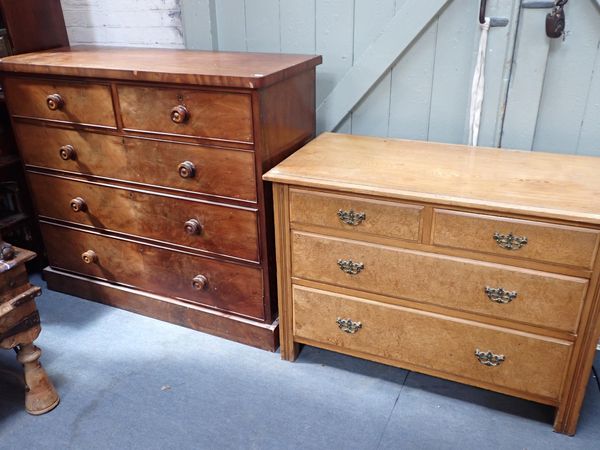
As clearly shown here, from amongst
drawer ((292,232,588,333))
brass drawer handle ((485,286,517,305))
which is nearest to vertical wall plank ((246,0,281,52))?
drawer ((292,232,588,333))

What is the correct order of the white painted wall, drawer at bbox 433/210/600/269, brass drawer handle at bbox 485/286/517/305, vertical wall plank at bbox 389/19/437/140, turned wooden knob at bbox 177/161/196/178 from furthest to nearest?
A: the white painted wall → vertical wall plank at bbox 389/19/437/140 → turned wooden knob at bbox 177/161/196/178 → brass drawer handle at bbox 485/286/517/305 → drawer at bbox 433/210/600/269

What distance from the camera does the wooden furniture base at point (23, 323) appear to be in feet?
5.45

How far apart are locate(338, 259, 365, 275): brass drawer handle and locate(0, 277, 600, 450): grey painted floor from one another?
1.51 ft

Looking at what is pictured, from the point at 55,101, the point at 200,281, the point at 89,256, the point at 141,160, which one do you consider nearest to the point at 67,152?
the point at 55,101

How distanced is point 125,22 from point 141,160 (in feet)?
3.07

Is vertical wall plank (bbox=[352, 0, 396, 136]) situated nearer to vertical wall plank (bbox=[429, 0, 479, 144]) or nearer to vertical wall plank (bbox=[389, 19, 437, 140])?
vertical wall plank (bbox=[389, 19, 437, 140])

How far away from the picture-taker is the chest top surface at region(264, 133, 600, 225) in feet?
4.89

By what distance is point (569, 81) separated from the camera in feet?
6.24

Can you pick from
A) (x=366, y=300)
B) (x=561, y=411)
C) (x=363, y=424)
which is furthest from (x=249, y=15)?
(x=561, y=411)

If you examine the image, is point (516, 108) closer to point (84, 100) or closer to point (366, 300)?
point (366, 300)

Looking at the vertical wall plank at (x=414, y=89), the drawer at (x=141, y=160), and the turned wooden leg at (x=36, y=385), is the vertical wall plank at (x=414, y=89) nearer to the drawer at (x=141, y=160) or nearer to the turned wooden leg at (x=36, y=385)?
the drawer at (x=141, y=160)

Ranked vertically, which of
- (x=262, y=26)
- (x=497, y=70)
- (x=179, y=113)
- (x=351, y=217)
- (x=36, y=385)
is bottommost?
(x=36, y=385)

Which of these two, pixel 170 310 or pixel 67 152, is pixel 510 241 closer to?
pixel 170 310

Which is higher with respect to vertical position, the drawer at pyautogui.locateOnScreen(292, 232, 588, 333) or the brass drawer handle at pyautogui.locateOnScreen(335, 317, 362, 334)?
the drawer at pyautogui.locateOnScreen(292, 232, 588, 333)
